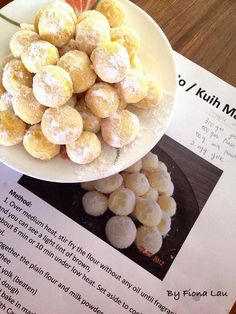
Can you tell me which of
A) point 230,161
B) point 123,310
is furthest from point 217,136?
point 123,310

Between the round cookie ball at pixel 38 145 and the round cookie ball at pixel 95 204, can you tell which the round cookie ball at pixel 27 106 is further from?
the round cookie ball at pixel 95 204

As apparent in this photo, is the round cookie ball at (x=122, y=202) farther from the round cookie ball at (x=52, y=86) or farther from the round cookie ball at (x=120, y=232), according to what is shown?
the round cookie ball at (x=52, y=86)

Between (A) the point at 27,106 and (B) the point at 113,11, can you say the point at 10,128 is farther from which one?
(B) the point at 113,11

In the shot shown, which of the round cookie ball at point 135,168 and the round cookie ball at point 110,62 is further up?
the round cookie ball at point 110,62

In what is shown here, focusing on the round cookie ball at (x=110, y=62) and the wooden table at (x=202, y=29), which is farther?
the wooden table at (x=202, y=29)

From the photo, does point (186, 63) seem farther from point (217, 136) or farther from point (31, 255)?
point (31, 255)

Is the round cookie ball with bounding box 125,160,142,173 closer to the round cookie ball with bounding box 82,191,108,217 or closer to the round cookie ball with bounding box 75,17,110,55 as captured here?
the round cookie ball with bounding box 82,191,108,217
